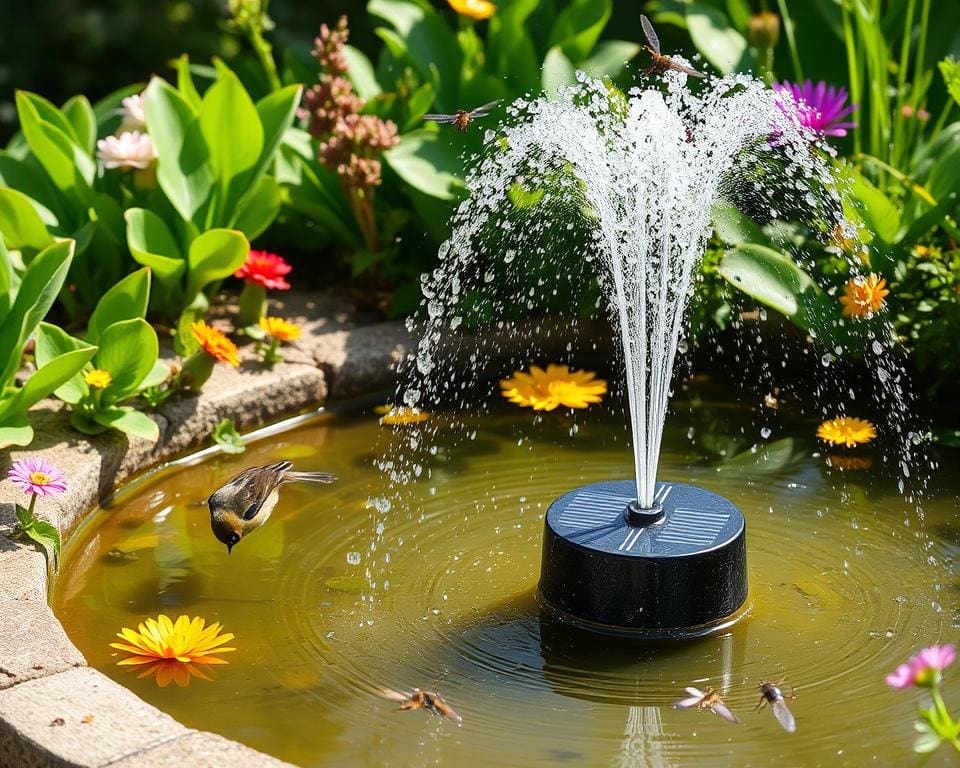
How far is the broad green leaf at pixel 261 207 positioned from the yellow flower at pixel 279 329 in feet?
0.93

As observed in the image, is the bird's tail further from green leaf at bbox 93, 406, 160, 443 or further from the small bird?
green leaf at bbox 93, 406, 160, 443

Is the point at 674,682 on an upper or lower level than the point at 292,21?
lower

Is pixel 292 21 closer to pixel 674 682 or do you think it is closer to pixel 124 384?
pixel 124 384

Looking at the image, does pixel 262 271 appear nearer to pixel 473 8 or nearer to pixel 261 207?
pixel 261 207

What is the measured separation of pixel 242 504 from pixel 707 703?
1057mm

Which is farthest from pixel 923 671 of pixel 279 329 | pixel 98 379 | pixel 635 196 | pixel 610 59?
pixel 610 59

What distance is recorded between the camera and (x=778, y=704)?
2219 millimetres

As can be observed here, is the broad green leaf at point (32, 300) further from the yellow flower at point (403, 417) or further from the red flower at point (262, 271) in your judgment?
the yellow flower at point (403, 417)

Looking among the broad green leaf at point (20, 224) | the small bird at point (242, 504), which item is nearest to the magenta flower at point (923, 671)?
the small bird at point (242, 504)

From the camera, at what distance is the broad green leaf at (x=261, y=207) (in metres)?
3.80

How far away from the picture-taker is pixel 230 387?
359cm

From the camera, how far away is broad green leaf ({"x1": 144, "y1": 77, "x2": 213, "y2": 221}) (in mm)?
3682

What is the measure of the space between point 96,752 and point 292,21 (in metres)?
4.80

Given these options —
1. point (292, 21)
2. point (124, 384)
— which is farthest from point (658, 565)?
point (292, 21)
